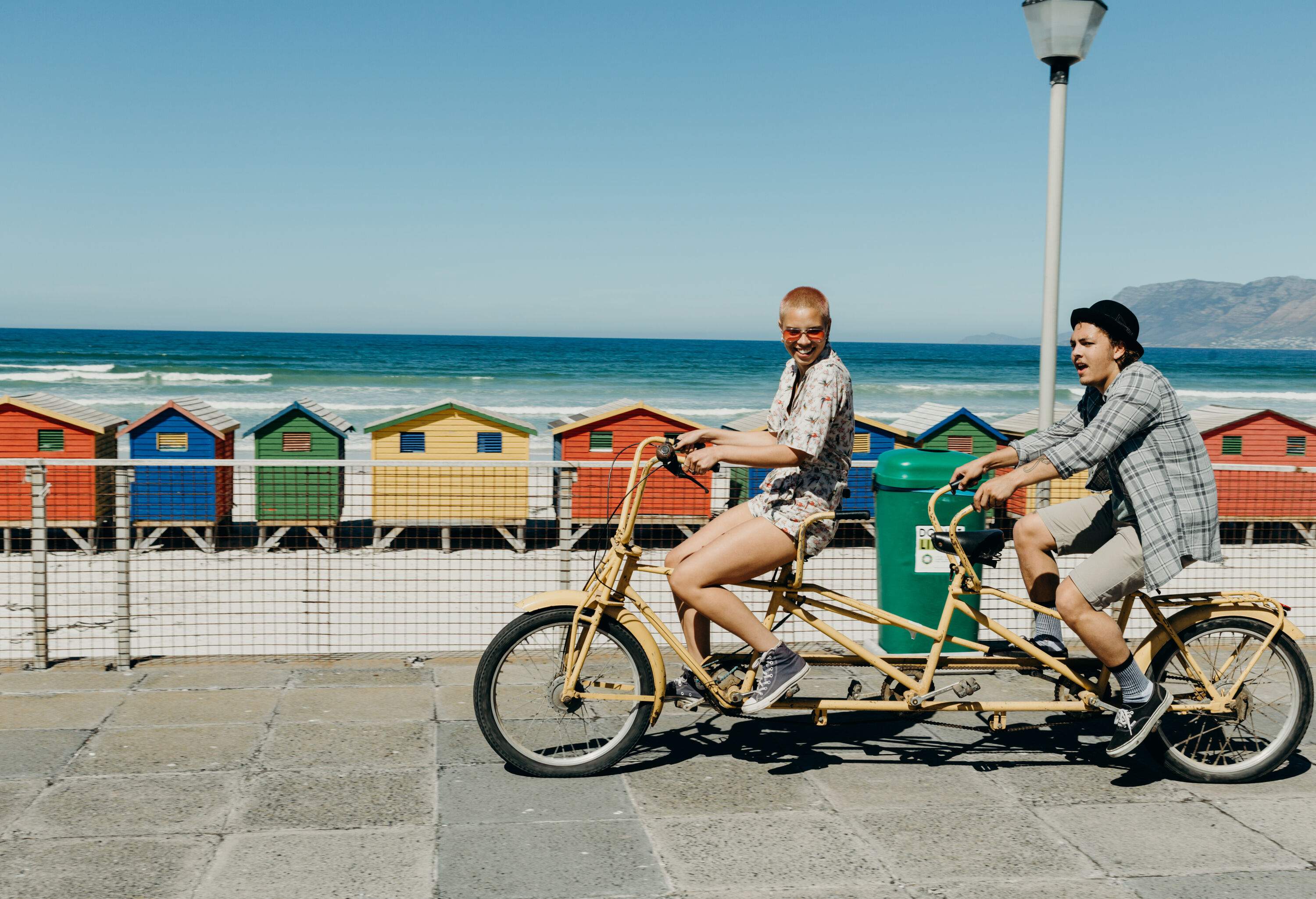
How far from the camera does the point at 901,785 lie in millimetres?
4289

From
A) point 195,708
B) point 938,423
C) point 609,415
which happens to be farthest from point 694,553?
point 938,423

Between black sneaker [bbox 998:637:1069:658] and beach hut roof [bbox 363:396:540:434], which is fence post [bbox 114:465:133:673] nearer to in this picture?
black sneaker [bbox 998:637:1069:658]

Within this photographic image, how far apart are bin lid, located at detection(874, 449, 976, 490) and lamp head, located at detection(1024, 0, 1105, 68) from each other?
214 cm

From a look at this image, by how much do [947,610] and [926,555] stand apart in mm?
1632

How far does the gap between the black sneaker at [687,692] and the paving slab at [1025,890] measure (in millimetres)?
1072

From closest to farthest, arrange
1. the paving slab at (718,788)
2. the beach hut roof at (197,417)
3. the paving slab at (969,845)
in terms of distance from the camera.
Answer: the paving slab at (969,845) → the paving slab at (718,788) → the beach hut roof at (197,417)

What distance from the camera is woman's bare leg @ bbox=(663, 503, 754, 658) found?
14.0ft

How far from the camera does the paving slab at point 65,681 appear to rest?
17.6ft

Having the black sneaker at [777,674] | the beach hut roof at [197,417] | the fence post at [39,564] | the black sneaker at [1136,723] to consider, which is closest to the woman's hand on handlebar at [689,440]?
the black sneaker at [777,674]

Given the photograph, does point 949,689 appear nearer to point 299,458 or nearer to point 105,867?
point 105,867

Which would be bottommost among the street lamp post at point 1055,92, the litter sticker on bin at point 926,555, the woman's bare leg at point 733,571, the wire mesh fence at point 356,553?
the wire mesh fence at point 356,553

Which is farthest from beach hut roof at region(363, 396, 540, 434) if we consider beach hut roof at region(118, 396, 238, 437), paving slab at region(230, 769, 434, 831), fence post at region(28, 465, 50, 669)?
paving slab at region(230, 769, 434, 831)

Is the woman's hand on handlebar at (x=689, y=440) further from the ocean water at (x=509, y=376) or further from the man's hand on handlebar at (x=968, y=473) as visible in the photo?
Result: the ocean water at (x=509, y=376)

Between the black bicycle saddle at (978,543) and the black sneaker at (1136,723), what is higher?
the black bicycle saddle at (978,543)
